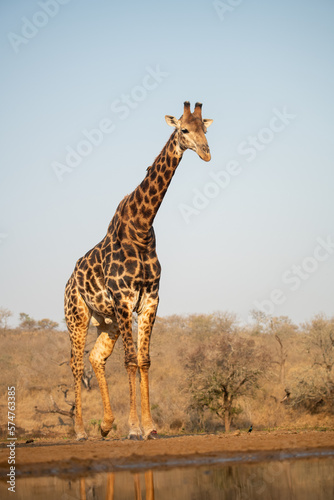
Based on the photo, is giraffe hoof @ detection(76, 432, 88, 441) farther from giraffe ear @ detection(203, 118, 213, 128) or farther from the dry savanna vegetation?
the dry savanna vegetation

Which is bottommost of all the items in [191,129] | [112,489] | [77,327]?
[112,489]

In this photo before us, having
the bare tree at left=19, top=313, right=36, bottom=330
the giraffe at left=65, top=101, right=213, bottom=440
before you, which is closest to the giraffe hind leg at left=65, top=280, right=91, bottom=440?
the giraffe at left=65, top=101, right=213, bottom=440

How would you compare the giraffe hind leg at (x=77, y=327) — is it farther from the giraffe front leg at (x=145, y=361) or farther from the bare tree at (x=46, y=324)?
the bare tree at (x=46, y=324)

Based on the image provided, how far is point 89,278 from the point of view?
43.6ft

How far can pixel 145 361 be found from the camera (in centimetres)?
1141

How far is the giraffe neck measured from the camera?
38.5 feet

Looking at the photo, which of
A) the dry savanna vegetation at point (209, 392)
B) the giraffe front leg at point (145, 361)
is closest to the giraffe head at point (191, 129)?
the giraffe front leg at point (145, 361)

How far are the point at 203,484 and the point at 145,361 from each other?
453 cm

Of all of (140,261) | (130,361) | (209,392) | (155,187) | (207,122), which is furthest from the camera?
(209,392)

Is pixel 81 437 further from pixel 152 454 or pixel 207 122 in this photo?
pixel 207 122

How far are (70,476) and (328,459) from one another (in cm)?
341

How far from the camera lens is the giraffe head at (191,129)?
10.9 metres

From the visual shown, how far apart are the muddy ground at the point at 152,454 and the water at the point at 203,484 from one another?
49 cm

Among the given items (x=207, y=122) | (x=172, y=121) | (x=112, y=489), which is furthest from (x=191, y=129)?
(x=112, y=489)
